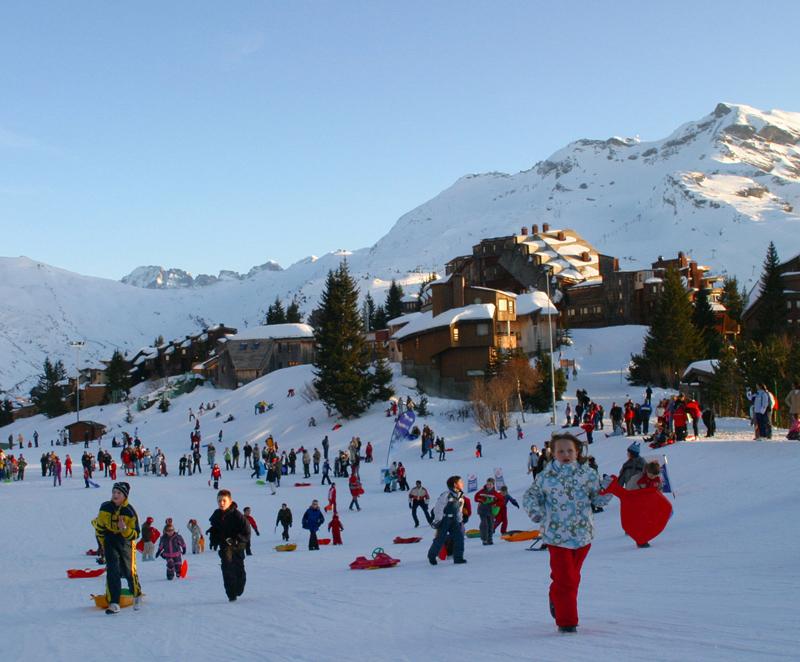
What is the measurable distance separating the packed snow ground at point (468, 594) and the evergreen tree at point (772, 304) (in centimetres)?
3634

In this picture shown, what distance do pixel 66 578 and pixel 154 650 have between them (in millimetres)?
7913

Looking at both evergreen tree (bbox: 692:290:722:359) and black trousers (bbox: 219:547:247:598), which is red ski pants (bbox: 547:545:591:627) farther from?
evergreen tree (bbox: 692:290:722:359)

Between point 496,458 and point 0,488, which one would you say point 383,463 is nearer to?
point 496,458

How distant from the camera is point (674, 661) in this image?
5.30 m

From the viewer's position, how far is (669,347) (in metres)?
53.2

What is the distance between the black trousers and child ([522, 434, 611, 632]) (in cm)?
473

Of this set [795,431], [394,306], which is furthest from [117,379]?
[795,431]

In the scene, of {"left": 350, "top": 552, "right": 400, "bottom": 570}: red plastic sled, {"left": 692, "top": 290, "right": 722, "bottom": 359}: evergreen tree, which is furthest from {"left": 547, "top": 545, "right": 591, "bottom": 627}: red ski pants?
{"left": 692, "top": 290, "right": 722, "bottom": 359}: evergreen tree

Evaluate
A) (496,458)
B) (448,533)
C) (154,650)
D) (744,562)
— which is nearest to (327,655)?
(154,650)

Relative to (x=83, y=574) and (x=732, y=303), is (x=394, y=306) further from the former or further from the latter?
(x=83, y=574)

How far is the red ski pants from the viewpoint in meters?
6.25

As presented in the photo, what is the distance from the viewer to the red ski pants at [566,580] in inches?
246

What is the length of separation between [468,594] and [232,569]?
115 inches

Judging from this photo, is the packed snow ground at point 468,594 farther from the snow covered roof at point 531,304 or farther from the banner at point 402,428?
the snow covered roof at point 531,304
